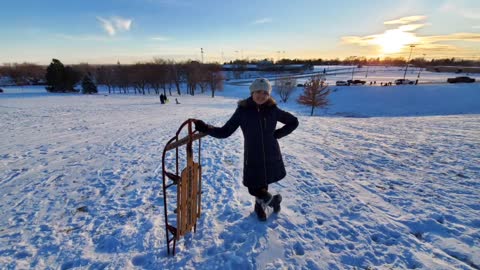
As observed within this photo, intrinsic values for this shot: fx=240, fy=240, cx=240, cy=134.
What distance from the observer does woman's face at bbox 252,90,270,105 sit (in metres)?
3.14

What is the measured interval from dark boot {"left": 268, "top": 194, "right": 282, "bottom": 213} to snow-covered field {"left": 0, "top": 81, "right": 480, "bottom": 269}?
14cm

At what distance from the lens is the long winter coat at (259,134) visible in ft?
10.7

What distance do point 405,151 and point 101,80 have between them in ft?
291

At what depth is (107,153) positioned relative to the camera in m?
7.85

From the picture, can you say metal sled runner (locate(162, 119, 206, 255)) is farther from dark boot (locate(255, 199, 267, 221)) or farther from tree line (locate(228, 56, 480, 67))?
tree line (locate(228, 56, 480, 67))

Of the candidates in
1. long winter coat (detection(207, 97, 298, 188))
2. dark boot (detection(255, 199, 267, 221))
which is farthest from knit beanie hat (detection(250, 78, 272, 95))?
dark boot (detection(255, 199, 267, 221))

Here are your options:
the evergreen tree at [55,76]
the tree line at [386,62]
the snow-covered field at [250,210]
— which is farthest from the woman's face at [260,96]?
the tree line at [386,62]

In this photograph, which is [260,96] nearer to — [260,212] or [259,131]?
[259,131]

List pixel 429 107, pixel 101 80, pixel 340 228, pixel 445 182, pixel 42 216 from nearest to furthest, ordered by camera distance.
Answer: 1. pixel 340 228
2. pixel 42 216
3. pixel 445 182
4. pixel 429 107
5. pixel 101 80

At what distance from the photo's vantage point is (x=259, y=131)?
329cm

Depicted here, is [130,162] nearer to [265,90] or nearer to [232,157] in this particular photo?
[232,157]

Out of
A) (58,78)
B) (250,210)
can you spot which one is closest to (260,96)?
(250,210)

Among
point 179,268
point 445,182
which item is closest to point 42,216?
point 179,268

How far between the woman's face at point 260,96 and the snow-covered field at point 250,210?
1.96 metres
